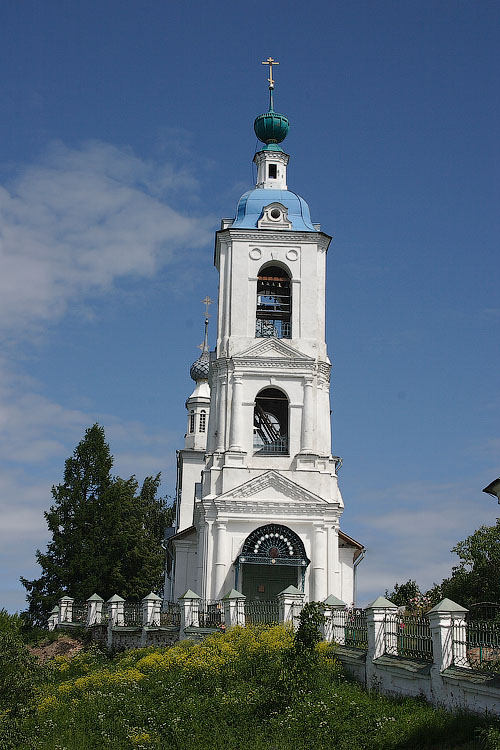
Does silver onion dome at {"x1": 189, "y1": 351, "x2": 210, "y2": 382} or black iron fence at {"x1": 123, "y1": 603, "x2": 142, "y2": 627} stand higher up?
silver onion dome at {"x1": 189, "y1": 351, "x2": 210, "y2": 382}

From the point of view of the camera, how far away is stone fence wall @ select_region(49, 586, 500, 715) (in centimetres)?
1315

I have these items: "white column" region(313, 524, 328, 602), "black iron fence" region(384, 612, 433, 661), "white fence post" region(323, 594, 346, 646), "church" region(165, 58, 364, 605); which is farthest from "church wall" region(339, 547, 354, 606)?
"black iron fence" region(384, 612, 433, 661)

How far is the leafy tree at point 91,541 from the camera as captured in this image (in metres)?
33.8

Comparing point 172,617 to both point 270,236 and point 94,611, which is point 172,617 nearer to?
point 94,611

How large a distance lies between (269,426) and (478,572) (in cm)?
891

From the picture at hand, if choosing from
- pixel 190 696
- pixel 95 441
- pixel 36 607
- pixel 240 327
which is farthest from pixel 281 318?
pixel 190 696

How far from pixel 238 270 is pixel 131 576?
500 inches

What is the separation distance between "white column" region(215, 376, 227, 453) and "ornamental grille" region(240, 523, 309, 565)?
3162 millimetres

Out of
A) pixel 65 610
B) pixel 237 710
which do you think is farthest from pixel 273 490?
pixel 237 710

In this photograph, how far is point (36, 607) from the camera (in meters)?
34.8

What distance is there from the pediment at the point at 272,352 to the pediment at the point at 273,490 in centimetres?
406

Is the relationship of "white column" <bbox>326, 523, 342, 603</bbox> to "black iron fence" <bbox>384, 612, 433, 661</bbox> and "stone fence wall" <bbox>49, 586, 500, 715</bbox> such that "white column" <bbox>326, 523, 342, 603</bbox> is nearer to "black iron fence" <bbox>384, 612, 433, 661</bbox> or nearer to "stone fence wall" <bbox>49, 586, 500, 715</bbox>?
"stone fence wall" <bbox>49, 586, 500, 715</bbox>

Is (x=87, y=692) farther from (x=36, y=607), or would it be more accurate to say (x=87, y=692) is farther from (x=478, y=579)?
(x=36, y=607)

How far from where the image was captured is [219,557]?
2784cm
